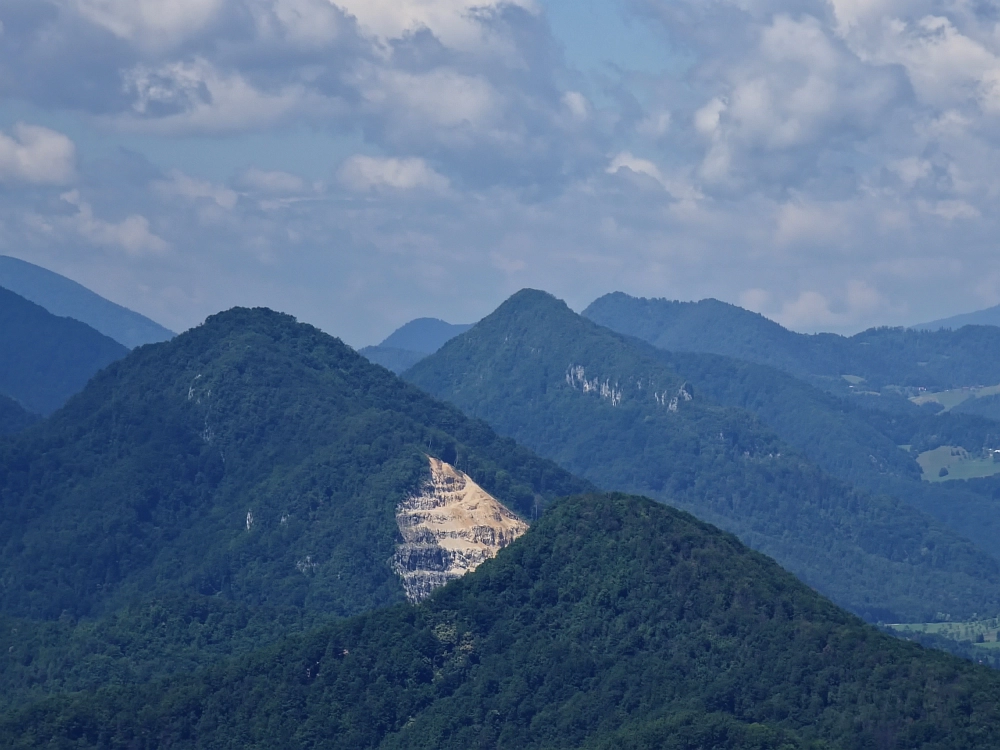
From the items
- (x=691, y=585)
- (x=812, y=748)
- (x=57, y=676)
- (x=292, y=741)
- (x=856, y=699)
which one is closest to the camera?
(x=812, y=748)

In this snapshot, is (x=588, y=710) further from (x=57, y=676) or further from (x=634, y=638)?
(x=57, y=676)

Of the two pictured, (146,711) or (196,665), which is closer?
(146,711)

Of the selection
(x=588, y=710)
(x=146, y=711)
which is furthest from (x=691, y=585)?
(x=146, y=711)

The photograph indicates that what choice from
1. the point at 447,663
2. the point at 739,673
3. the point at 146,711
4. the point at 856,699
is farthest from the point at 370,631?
the point at 856,699

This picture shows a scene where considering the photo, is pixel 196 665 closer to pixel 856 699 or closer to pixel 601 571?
pixel 601 571

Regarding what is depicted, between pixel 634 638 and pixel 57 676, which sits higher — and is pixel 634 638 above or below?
above

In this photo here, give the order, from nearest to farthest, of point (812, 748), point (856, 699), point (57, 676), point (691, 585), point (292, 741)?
1. point (812, 748)
2. point (856, 699)
3. point (292, 741)
4. point (691, 585)
5. point (57, 676)
